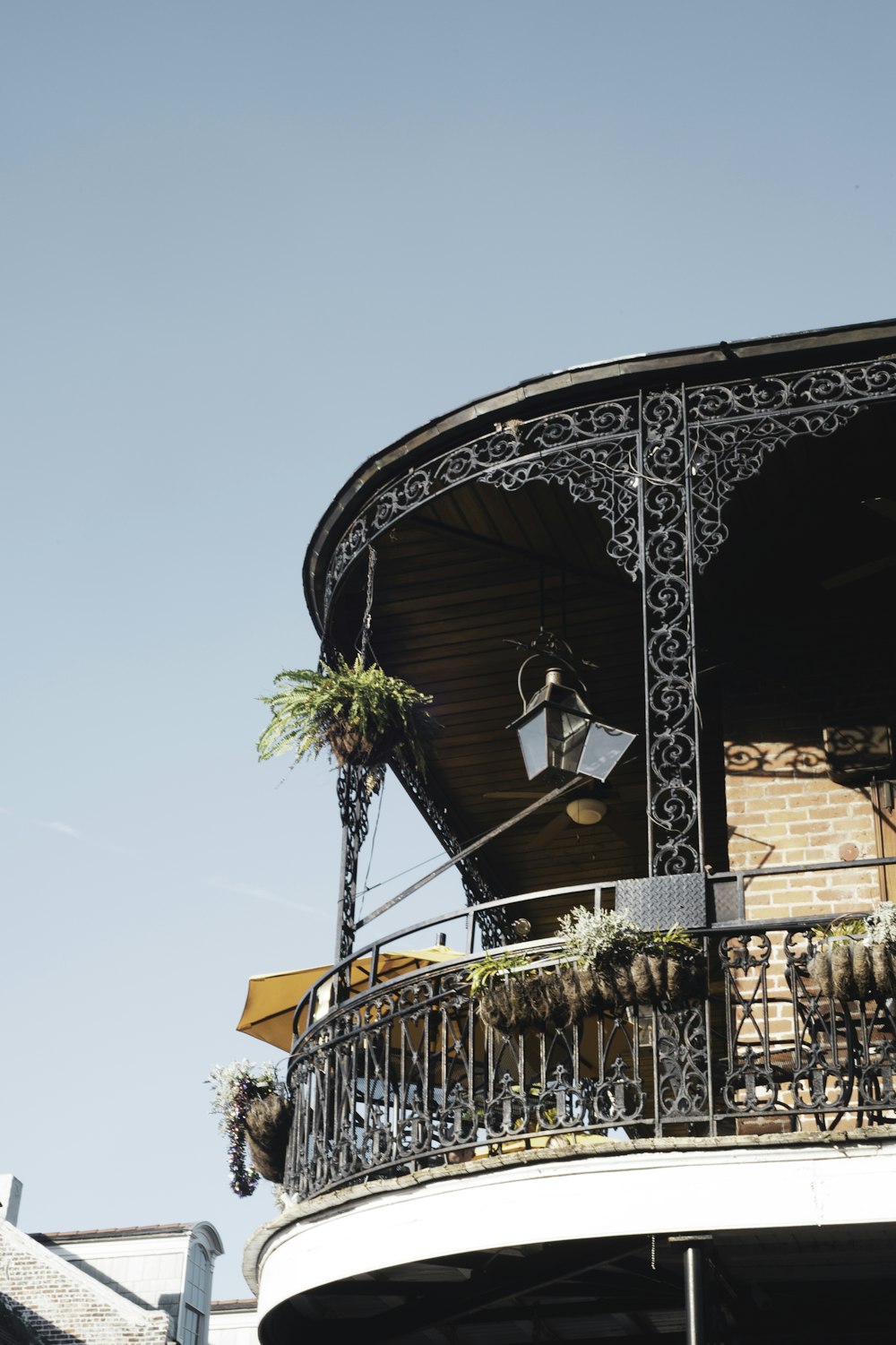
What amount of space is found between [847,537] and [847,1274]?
4207 mm

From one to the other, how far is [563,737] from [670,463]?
5.56ft

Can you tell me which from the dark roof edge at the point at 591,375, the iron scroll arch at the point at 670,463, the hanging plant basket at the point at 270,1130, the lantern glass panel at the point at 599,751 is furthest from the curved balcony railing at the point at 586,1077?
the dark roof edge at the point at 591,375

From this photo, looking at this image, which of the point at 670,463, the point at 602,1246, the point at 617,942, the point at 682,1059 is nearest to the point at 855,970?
the point at 682,1059

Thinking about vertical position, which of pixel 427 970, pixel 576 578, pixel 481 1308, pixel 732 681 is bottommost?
pixel 481 1308

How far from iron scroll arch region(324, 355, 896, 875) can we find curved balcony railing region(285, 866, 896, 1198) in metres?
0.78

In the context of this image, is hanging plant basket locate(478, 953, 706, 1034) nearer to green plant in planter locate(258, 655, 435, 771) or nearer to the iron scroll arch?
the iron scroll arch

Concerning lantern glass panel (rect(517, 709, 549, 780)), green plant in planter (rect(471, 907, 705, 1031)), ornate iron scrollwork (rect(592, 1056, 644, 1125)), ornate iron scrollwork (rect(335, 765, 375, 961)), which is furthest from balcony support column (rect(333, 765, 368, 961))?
ornate iron scrollwork (rect(592, 1056, 644, 1125))

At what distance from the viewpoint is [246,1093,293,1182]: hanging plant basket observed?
8.45 meters

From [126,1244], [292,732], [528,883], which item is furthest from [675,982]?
[126,1244]

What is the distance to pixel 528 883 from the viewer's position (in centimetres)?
1328

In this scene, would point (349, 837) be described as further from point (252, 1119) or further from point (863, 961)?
point (863, 961)

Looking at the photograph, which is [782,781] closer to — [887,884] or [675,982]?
[887,884]

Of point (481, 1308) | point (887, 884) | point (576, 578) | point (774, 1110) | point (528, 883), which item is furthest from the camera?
point (528, 883)

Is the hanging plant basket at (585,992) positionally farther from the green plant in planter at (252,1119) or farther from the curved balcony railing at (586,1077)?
the green plant in planter at (252,1119)
